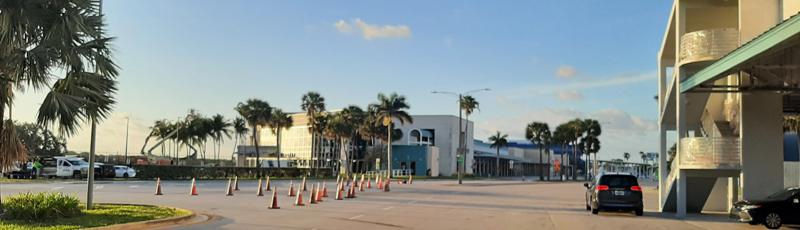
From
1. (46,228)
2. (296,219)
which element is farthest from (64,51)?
(296,219)

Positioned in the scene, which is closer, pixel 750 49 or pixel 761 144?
pixel 750 49

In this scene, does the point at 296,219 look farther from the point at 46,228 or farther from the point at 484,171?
the point at 484,171

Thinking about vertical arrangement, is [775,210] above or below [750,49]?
below

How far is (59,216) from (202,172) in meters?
40.7

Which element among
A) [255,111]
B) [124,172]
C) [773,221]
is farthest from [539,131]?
[773,221]

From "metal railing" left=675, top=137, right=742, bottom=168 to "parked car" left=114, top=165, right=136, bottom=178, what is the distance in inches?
1715

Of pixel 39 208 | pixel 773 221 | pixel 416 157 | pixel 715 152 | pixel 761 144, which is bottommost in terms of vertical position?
pixel 773 221

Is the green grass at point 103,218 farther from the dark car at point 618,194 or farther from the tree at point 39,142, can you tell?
the tree at point 39,142

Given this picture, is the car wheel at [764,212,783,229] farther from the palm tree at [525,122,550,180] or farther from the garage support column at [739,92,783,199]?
the palm tree at [525,122,550,180]

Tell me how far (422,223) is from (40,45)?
31.6ft

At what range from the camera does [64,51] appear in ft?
45.6

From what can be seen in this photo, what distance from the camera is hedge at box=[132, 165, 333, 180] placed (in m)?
47.2

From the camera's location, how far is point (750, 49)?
44.1ft

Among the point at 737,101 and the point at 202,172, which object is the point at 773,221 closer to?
the point at 737,101
